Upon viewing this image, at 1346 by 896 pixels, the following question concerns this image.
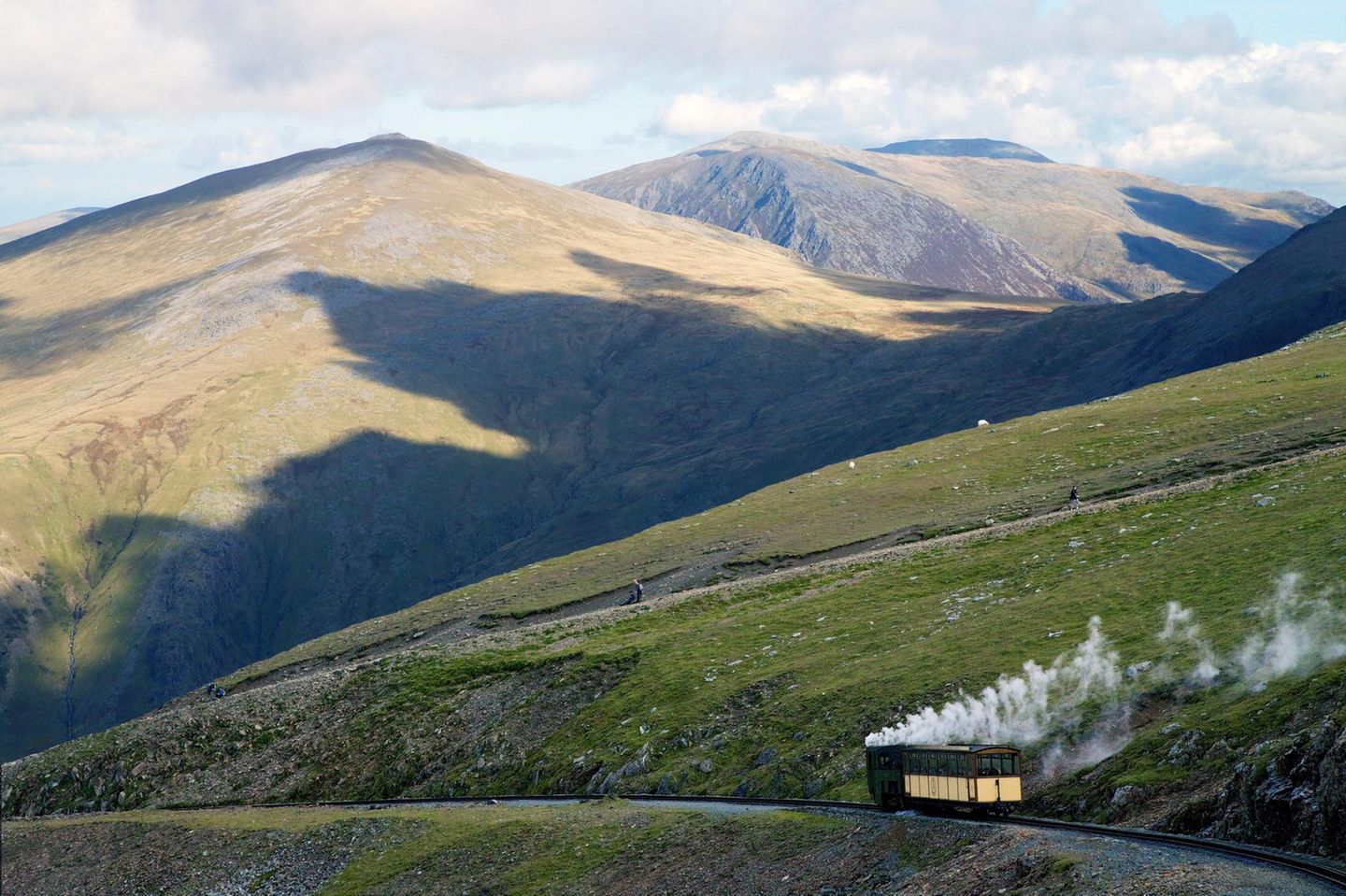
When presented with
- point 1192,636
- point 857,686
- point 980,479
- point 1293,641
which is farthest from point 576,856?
point 980,479

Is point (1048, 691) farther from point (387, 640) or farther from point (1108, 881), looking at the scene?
point (387, 640)

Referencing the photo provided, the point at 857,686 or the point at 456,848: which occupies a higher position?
the point at 857,686

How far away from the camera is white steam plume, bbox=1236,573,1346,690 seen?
4322cm

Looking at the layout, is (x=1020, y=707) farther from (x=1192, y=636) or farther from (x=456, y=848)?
(x=456, y=848)

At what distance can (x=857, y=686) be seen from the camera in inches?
2313

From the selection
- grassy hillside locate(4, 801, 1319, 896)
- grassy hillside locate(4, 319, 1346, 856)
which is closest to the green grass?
grassy hillside locate(4, 319, 1346, 856)

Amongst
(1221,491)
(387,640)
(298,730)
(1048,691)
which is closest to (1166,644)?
(1048,691)

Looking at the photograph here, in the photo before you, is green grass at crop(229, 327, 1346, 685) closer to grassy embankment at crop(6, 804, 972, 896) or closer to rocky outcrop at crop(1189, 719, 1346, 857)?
grassy embankment at crop(6, 804, 972, 896)

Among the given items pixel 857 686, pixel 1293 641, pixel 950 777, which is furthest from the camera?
pixel 857 686

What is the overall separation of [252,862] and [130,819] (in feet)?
A: 49.2

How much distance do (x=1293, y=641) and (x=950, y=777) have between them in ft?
49.4

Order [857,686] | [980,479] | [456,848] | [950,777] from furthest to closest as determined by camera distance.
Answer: [980,479] < [857,686] < [456,848] < [950,777]

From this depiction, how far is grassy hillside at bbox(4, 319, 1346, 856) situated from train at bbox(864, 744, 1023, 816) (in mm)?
2558

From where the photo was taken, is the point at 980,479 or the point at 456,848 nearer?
the point at 456,848
